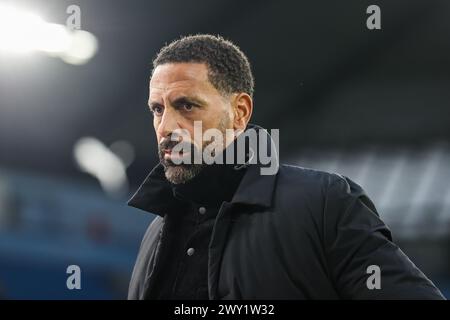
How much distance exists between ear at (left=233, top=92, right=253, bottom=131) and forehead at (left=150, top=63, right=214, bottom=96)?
0.48ft

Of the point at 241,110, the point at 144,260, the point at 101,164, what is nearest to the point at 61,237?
the point at 101,164

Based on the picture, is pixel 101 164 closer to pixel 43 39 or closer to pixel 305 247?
pixel 43 39

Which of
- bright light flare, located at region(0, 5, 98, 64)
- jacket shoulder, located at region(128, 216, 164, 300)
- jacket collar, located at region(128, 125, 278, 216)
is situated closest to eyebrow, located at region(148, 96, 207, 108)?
jacket collar, located at region(128, 125, 278, 216)

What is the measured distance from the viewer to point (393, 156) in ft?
43.6

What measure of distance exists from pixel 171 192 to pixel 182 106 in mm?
297

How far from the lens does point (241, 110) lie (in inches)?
86.7

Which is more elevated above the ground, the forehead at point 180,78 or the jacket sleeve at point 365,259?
the forehead at point 180,78

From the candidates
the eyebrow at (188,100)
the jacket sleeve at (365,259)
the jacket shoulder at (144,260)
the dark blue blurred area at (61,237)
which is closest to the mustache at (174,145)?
the eyebrow at (188,100)

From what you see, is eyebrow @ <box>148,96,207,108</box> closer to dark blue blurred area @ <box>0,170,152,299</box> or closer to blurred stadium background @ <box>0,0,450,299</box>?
blurred stadium background @ <box>0,0,450,299</box>

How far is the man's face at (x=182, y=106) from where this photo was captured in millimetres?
2004

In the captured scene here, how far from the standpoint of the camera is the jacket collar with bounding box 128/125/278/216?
196 centimetres

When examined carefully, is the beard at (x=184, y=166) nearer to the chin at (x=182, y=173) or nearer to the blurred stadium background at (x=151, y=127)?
the chin at (x=182, y=173)
